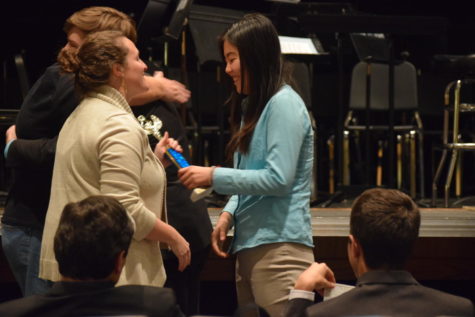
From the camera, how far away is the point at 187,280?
2768mm

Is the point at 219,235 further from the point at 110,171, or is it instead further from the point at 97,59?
the point at 97,59

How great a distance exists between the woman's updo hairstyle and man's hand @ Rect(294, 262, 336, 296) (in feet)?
2.49

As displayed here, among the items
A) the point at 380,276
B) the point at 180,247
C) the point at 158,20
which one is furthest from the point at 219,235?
the point at 158,20

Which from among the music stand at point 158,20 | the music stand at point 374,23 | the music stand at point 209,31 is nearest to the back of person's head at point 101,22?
the music stand at point 158,20

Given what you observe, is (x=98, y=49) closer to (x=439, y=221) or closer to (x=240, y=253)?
(x=240, y=253)

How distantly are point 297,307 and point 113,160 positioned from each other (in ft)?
1.99

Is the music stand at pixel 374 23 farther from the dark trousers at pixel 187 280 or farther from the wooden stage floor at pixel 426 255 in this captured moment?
the dark trousers at pixel 187 280

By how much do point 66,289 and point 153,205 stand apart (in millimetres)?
607

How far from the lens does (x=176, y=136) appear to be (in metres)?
2.69

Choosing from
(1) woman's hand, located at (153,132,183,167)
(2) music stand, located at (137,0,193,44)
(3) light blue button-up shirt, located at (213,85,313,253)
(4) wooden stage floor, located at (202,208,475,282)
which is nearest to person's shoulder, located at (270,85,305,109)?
(3) light blue button-up shirt, located at (213,85,313,253)

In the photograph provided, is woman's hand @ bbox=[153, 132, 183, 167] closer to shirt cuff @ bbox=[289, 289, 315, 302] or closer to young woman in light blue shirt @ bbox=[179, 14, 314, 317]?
young woman in light blue shirt @ bbox=[179, 14, 314, 317]

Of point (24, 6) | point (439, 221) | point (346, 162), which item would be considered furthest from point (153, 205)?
point (24, 6)

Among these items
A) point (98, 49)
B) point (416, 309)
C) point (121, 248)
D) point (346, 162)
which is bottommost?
point (346, 162)

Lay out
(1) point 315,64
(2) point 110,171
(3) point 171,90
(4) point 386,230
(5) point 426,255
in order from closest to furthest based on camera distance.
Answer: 1. (4) point 386,230
2. (2) point 110,171
3. (3) point 171,90
4. (5) point 426,255
5. (1) point 315,64
